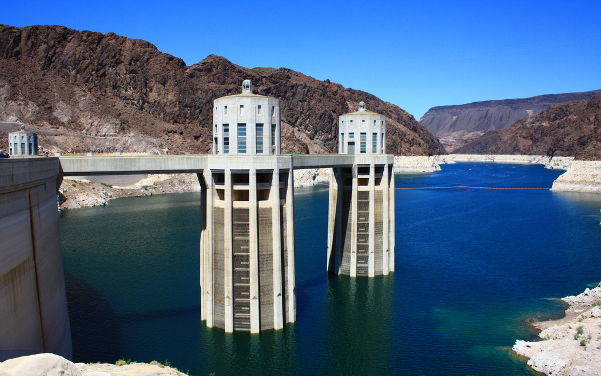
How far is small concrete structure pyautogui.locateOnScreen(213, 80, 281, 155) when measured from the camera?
30.9m

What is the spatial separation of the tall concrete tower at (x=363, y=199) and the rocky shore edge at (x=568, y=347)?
14.2 m

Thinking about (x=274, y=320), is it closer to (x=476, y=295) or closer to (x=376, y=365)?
(x=376, y=365)

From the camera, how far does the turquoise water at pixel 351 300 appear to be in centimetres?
2950

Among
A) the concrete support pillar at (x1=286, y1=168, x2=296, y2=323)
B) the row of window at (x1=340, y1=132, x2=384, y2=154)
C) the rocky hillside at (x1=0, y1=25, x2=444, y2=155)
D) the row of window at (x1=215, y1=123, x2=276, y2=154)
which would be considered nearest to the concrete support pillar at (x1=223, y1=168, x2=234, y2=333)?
the row of window at (x1=215, y1=123, x2=276, y2=154)

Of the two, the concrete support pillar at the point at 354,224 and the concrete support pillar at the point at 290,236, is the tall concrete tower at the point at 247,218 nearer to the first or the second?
the concrete support pillar at the point at 290,236

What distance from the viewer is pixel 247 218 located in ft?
101

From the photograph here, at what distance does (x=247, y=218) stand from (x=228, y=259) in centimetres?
265

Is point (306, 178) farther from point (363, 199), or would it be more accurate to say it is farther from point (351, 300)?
point (351, 300)

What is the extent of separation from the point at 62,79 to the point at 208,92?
45288 millimetres

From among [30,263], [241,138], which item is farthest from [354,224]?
[30,263]

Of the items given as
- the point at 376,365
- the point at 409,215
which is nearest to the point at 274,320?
the point at 376,365

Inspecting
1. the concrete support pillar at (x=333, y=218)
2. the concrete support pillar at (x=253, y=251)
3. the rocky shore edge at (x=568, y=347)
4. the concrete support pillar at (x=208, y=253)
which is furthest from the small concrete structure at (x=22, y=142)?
the rocky shore edge at (x=568, y=347)

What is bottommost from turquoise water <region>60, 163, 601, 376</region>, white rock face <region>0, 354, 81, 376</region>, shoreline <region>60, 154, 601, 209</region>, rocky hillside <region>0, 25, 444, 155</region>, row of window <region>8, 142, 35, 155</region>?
turquoise water <region>60, 163, 601, 376</region>

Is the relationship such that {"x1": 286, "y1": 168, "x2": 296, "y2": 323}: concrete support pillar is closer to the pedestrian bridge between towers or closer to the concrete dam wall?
the pedestrian bridge between towers
